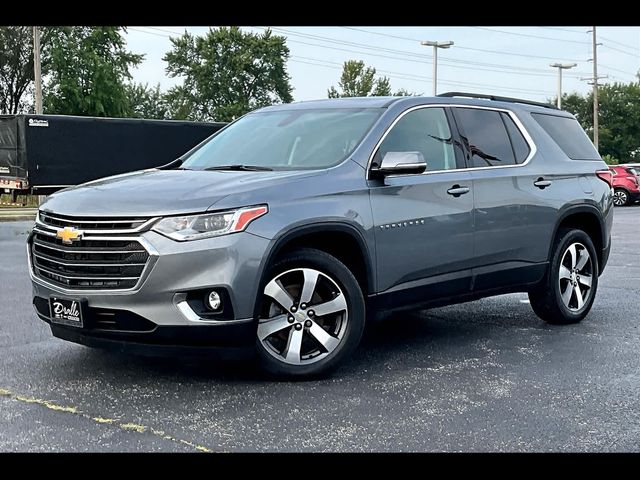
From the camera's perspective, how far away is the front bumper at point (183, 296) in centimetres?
437

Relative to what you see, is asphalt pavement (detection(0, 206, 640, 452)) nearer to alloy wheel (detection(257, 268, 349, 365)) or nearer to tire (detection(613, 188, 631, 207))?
alloy wheel (detection(257, 268, 349, 365))

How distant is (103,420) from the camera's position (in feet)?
13.3

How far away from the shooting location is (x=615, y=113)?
76688 mm

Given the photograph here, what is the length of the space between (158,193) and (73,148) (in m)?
16.2

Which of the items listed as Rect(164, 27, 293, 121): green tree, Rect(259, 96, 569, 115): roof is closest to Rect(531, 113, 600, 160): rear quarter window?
Rect(259, 96, 569, 115): roof

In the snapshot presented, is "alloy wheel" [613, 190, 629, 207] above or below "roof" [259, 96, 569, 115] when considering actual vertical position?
below

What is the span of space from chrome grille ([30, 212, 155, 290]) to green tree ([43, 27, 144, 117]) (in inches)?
1948

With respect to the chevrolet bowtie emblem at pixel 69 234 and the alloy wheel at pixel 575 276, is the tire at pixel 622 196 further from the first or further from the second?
the chevrolet bowtie emblem at pixel 69 234

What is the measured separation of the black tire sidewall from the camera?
6.50m

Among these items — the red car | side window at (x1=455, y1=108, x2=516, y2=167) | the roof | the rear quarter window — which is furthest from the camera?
the red car

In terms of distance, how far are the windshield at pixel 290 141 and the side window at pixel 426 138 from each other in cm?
20

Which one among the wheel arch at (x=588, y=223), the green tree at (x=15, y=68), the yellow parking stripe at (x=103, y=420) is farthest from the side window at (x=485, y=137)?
the green tree at (x=15, y=68)
